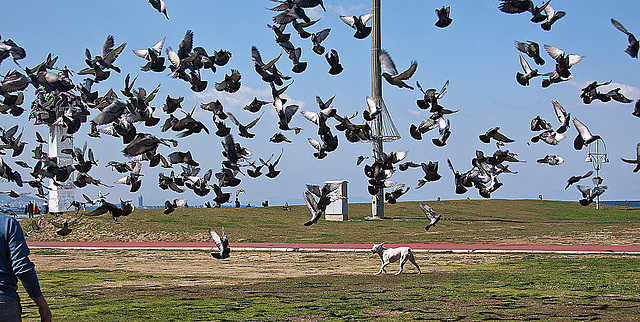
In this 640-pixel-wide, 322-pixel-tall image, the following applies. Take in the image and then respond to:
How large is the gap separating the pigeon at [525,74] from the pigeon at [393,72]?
1572 mm

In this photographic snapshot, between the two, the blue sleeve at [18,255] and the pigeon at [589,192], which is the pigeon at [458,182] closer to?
the pigeon at [589,192]

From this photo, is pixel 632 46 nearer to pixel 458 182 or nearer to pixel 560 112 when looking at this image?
pixel 560 112

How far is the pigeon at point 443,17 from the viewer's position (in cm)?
734

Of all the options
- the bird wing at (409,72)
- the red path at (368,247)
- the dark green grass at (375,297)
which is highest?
the bird wing at (409,72)

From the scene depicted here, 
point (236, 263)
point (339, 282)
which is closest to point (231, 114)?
point (339, 282)

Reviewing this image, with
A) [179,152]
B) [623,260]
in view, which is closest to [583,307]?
[179,152]

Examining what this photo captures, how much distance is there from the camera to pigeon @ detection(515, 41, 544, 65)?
729cm

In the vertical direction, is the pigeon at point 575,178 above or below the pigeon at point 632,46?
below

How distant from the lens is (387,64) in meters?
7.10

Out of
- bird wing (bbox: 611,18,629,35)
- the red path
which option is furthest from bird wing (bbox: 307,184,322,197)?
the red path

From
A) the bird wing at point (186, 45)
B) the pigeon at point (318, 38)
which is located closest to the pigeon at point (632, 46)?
the pigeon at point (318, 38)

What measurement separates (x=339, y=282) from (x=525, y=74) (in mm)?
9191

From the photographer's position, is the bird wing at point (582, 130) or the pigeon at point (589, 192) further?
the pigeon at point (589, 192)

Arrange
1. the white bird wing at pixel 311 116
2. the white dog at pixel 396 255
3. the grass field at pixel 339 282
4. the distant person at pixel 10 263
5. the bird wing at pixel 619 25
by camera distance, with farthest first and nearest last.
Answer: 1. the white dog at pixel 396 255
2. the grass field at pixel 339 282
3. the white bird wing at pixel 311 116
4. the bird wing at pixel 619 25
5. the distant person at pixel 10 263
